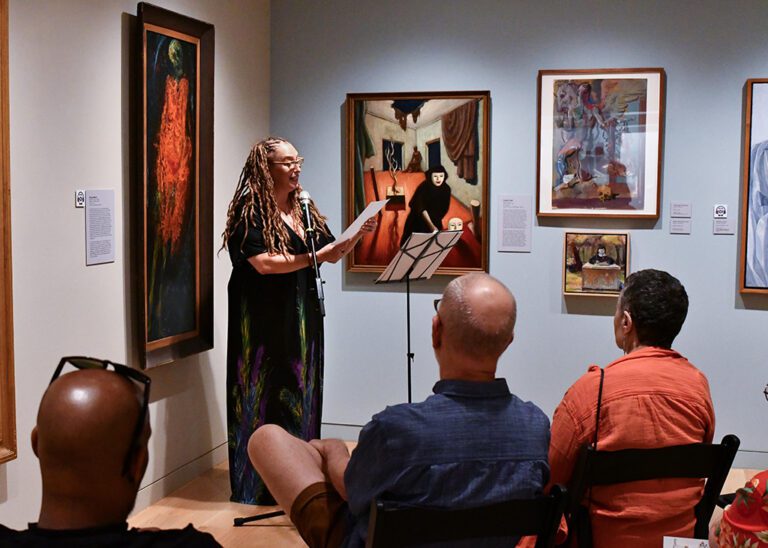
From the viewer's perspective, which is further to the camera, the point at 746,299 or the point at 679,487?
the point at 746,299

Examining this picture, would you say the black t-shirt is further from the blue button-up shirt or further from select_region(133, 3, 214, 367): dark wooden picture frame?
select_region(133, 3, 214, 367): dark wooden picture frame

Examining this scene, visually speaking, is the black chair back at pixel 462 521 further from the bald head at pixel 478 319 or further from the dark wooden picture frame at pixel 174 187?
the dark wooden picture frame at pixel 174 187

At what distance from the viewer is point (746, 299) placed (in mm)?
5043

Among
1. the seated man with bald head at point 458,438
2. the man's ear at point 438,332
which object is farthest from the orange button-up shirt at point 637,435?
the man's ear at point 438,332

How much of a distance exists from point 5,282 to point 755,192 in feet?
12.1

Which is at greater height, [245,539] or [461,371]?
[461,371]

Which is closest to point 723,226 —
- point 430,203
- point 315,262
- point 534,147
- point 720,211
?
point 720,211

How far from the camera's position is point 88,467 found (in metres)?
1.45

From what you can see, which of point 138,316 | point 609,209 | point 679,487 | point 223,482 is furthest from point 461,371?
point 609,209

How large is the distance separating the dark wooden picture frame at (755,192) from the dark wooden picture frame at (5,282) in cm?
361

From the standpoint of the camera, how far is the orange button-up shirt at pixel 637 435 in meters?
2.49

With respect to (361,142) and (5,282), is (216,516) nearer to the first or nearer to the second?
(5,282)

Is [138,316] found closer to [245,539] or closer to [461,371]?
[245,539]

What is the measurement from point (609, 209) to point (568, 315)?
63 centimetres
